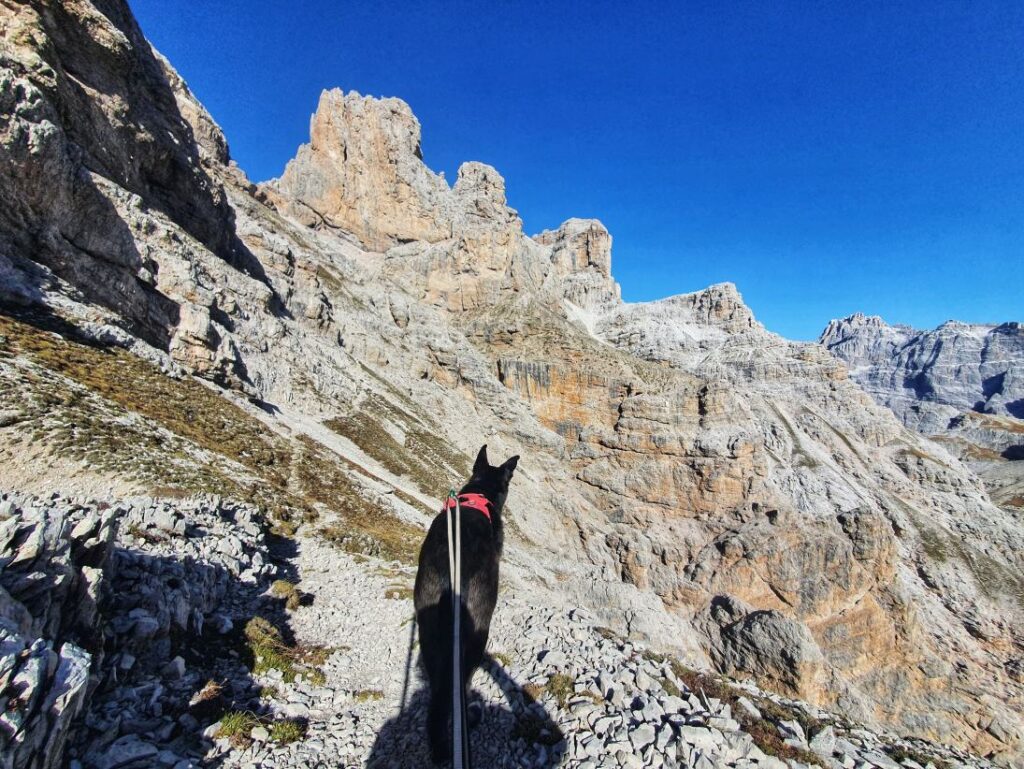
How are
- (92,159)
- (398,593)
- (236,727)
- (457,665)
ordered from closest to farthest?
(457,665), (236,727), (398,593), (92,159)

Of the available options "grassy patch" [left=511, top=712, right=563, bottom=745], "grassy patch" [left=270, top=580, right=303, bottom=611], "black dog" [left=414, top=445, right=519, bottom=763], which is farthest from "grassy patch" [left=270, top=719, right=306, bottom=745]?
"grassy patch" [left=270, top=580, right=303, bottom=611]

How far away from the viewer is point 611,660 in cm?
625

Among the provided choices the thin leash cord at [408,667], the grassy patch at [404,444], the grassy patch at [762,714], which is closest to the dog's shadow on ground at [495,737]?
the thin leash cord at [408,667]

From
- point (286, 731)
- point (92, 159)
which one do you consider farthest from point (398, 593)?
point (92, 159)

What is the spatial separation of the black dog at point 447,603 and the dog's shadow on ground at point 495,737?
46cm

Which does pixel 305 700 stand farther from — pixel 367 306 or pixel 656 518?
pixel 367 306

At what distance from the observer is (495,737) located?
5.29m

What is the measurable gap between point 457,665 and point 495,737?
1892 millimetres

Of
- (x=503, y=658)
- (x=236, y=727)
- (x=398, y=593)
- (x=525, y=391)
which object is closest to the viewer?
(x=236, y=727)

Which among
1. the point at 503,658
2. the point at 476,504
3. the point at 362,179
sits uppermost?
the point at 362,179

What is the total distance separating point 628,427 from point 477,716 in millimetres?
64691

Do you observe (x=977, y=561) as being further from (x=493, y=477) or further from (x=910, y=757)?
(x=493, y=477)

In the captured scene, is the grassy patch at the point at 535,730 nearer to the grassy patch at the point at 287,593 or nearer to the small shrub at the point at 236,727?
the small shrub at the point at 236,727

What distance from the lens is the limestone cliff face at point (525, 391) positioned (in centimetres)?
2286
